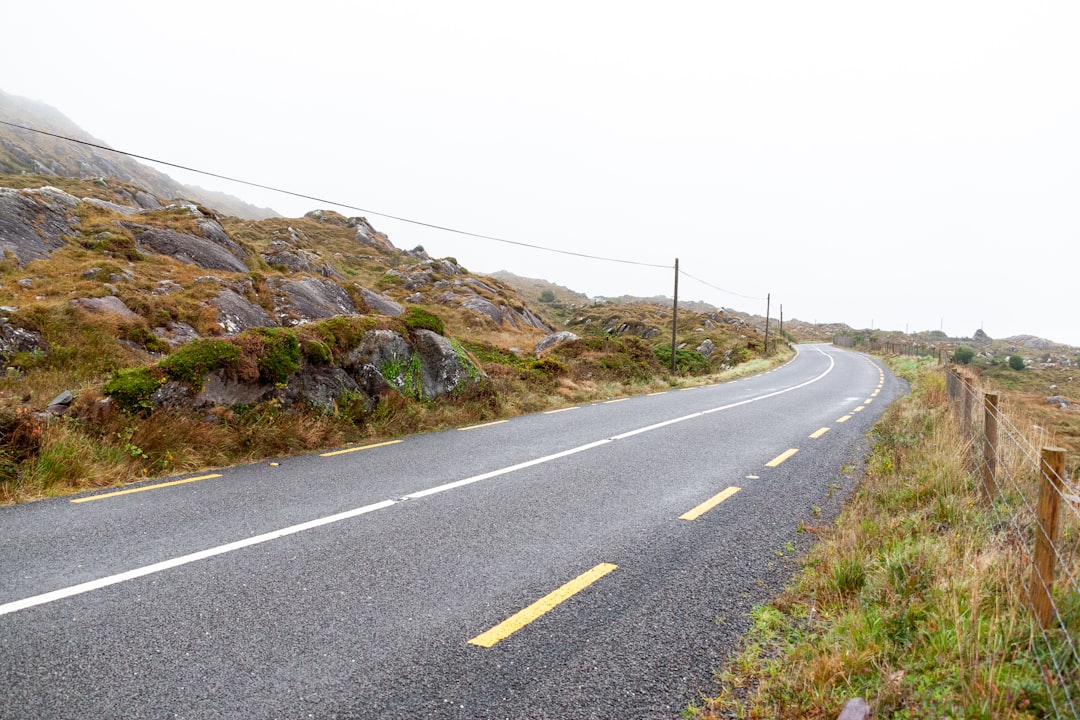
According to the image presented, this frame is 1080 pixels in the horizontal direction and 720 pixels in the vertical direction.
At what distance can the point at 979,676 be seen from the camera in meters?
2.64

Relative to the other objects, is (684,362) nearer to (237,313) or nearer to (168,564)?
(237,313)

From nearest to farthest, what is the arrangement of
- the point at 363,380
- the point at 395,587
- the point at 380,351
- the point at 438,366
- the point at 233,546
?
the point at 395,587
the point at 233,546
the point at 363,380
the point at 380,351
the point at 438,366

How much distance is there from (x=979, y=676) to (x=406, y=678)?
9.23 ft

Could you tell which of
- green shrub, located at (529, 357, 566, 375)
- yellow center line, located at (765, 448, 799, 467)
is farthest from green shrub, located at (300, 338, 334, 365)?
green shrub, located at (529, 357, 566, 375)

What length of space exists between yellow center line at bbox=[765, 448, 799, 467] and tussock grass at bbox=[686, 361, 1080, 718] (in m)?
3.39

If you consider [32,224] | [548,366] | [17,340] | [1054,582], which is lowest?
[1054,582]

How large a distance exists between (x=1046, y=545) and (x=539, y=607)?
2.97 m

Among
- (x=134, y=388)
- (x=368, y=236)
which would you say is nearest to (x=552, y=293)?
(x=368, y=236)

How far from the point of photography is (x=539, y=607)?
3988mm

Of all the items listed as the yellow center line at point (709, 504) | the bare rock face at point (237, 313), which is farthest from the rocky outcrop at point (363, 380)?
the bare rock face at point (237, 313)

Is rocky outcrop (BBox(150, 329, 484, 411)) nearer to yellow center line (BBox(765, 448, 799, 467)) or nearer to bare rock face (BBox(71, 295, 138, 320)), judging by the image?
yellow center line (BBox(765, 448, 799, 467))

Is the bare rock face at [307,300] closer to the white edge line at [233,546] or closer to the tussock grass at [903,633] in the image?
the white edge line at [233,546]

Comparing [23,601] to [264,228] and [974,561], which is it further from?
[264,228]

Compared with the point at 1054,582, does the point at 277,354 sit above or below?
above
